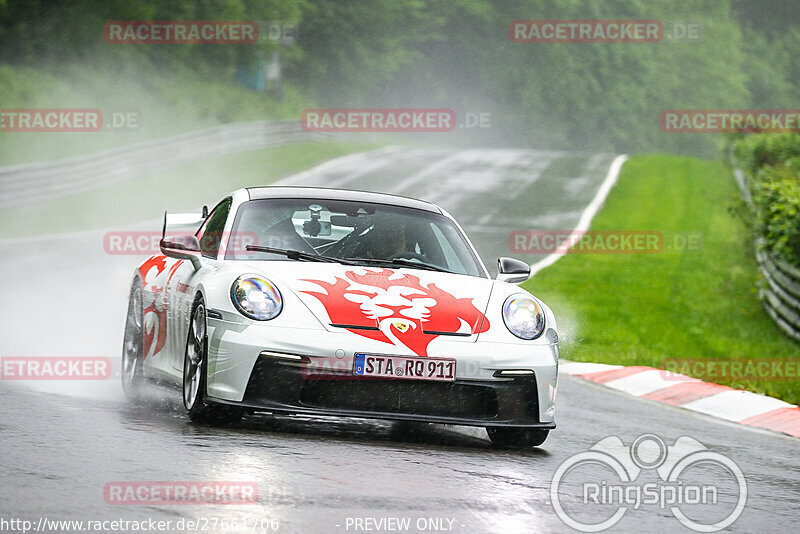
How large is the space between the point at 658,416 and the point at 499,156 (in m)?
26.3

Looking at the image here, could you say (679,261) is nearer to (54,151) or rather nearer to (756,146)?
(756,146)

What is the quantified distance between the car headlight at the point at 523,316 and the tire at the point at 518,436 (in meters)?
0.52

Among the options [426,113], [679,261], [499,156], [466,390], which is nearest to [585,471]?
[466,390]

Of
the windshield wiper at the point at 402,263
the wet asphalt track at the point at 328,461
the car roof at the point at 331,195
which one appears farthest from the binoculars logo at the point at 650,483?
the car roof at the point at 331,195

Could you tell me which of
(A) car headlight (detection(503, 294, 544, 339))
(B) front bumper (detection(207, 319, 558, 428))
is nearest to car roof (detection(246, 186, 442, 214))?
(A) car headlight (detection(503, 294, 544, 339))

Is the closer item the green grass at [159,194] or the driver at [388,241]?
the driver at [388,241]

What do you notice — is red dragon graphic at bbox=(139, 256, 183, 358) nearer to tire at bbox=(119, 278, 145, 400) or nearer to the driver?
tire at bbox=(119, 278, 145, 400)

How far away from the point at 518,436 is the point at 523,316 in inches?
25.6

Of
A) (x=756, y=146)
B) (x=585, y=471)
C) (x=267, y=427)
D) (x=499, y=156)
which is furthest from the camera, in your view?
(x=499, y=156)

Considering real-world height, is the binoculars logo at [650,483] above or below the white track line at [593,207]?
below

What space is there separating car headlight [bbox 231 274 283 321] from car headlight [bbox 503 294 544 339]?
1.23m

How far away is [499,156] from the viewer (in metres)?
35.4

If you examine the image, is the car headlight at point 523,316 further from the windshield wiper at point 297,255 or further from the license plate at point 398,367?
the windshield wiper at point 297,255

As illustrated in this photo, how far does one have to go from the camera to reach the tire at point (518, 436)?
7.02m
